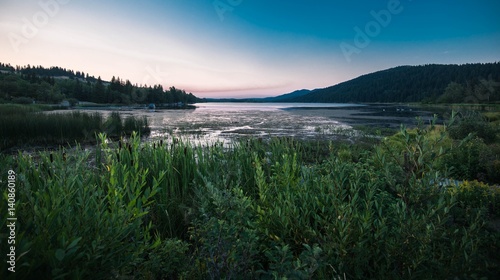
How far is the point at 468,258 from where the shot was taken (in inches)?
66.1

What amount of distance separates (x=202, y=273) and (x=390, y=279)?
5.40ft

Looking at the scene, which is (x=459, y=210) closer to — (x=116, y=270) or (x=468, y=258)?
(x=468, y=258)

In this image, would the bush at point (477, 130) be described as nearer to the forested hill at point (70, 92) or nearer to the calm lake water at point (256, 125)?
the calm lake water at point (256, 125)

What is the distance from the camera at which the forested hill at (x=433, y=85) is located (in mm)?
89500

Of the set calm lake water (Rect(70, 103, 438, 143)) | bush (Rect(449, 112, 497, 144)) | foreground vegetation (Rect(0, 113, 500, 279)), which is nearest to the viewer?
foreground vegetation (Rect(0, 113, 500, 279))

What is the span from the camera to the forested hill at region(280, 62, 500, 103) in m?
89.5

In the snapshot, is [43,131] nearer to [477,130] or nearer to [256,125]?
[256,125]

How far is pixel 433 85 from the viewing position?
13738 cm

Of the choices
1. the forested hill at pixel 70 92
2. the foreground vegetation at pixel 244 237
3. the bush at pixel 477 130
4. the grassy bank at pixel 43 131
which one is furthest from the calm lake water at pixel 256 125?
the forested hill at pixel 70 92

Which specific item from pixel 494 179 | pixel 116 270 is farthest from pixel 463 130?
pixel 116 270

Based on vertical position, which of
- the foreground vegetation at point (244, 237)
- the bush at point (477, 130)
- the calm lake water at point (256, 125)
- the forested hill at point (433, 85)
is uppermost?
the forested hill at point (433, 85)

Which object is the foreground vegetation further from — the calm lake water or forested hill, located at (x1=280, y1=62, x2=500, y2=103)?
forested hill, located at (x1=280, y1=62, x2=500, y2=103)

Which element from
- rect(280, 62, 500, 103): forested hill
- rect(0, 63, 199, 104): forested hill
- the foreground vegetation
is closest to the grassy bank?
the foreground vegetation

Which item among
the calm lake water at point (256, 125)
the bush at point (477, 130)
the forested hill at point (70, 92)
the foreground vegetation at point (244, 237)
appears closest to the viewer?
the foreground vegetation at point (244, 237)
